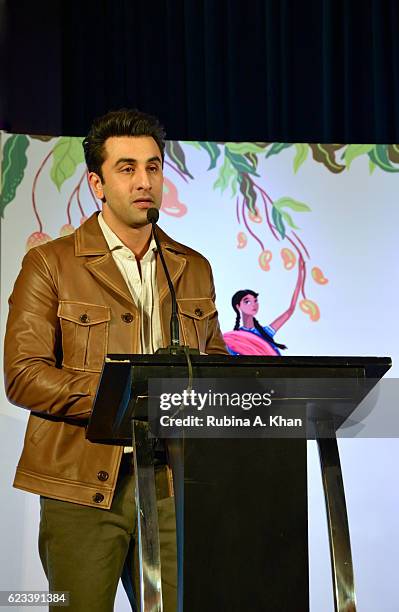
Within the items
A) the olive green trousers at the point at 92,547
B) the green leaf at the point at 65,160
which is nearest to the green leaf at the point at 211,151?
the green leaf at the point at 65,160

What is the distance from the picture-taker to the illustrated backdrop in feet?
11.3

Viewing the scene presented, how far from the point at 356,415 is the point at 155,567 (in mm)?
466

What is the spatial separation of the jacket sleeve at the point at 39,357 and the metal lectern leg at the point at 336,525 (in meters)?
0.49

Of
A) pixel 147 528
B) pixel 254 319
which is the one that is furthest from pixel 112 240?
pixel 254 319

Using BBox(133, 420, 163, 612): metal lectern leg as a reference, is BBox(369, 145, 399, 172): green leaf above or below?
above

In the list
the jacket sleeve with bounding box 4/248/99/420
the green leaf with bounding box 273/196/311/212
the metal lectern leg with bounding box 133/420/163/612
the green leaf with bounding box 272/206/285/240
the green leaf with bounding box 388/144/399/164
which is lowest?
the metal lectern leg with bounding box 133/420/163/612

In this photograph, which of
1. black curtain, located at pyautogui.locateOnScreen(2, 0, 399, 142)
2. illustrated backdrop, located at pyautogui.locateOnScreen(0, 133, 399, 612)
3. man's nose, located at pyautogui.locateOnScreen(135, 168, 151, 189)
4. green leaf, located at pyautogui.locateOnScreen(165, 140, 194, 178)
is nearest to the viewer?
man's nose, located at pyautogui.locateOnScreen(135, 168, 151, 189)

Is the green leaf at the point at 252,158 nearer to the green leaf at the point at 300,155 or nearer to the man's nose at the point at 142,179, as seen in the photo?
the green leaf at the point at 300,155

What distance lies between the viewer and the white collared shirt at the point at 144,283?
89.5 inches

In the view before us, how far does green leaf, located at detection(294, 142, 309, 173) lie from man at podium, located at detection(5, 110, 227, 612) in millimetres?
1261

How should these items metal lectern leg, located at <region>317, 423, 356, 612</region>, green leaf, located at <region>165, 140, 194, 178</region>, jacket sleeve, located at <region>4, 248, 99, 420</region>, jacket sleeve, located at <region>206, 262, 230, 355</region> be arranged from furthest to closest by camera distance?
green leaf, located at <region>165, 140, 194, 178</region>
jacket sleeve, located at <region>206, 262, 230, 355</region>
jacket sleeve, located at <region>4, 248, 99, 420</region>
metal lectern leg, located at <region>317, 423, 356, 612</region>

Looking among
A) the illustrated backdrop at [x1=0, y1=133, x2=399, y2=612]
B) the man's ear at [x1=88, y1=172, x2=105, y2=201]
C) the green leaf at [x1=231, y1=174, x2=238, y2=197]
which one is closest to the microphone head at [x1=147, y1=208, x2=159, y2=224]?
the man's ear at [x1=88, y1=172, x2=105, y2=201]

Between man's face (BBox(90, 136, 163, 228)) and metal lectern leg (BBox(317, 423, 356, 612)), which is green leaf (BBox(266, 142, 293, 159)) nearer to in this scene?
man's face (BBox(90, 136, 163, 228))

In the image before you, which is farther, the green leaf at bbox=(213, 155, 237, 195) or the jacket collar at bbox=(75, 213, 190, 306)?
the green leaf at bbox=(213, 155, 237, 195)
